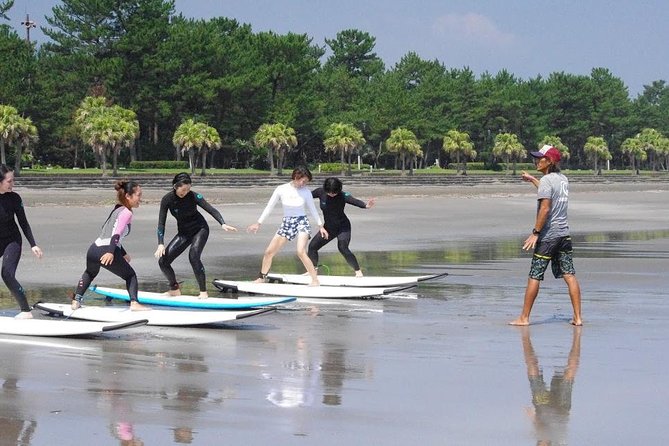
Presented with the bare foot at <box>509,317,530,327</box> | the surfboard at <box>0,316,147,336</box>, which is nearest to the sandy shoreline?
the surfboard at <box>0,316,147,336</box>

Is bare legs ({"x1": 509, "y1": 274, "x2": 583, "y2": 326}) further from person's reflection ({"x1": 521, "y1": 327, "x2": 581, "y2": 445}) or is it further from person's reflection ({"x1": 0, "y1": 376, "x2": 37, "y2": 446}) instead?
person's reflection ({"x1": 0, "y1": 376, "x2": 37, "y2": 446})

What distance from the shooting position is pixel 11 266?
10500 mm

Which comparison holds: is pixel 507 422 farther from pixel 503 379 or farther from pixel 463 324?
pixel 463 324

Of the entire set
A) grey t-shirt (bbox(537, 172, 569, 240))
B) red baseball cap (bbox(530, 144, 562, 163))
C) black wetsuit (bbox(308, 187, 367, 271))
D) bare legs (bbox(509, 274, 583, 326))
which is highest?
red baseball cap (bbox(530, 144, 562, 163))

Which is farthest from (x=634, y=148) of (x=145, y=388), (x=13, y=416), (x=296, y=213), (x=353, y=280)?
(x=13, y=416)

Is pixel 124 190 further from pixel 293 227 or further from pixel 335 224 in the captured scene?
pixel 335 224

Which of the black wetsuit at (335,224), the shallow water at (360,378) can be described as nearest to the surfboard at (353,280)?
the black wetsuit at (335,224)

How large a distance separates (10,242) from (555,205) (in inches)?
202

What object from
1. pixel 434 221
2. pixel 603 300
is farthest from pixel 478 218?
pixel 603 300

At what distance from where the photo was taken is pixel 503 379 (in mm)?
8344

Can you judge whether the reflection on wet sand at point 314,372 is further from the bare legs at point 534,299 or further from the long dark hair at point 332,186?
the long dark hair at point 332,186

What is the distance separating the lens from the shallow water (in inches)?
261

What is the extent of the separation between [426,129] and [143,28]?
3514cm

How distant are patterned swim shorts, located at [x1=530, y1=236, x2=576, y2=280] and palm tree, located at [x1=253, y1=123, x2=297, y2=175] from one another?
Result: 80.7 m
